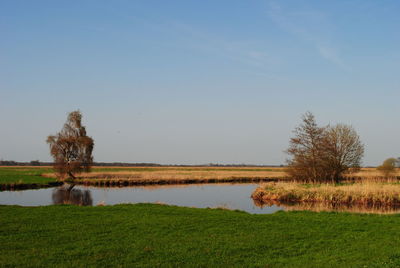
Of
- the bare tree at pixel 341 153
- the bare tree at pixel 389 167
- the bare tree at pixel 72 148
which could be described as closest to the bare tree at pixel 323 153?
the bare tree at pixel 341 153

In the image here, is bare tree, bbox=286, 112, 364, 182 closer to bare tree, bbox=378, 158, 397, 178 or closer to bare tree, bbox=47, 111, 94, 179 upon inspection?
bare tree, bbox=378, 158, 397, 178

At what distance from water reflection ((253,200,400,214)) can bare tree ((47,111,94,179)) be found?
34922 mm

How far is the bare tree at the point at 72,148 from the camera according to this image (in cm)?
5609

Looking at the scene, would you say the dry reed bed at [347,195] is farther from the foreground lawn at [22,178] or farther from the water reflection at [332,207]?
the foreground lawn at [22,178]

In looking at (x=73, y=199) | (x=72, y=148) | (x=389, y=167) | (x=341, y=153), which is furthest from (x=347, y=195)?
(x=72, y=148)

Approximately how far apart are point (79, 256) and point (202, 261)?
353 centimetres

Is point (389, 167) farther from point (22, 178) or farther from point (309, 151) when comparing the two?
point (22, 178)

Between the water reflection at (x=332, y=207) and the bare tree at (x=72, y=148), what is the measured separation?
34.9 m

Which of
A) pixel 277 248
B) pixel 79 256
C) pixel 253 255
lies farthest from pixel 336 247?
pixel 79 256

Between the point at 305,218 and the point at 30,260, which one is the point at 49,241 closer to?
the point at 30,260

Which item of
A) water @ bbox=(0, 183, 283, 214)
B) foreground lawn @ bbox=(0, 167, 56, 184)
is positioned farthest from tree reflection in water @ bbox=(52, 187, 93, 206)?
foreground lawn @ bbox=(0, 167, 56, 184)

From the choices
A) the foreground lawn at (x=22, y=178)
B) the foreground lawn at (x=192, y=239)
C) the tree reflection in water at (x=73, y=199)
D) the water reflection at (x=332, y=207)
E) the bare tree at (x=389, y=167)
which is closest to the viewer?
the foreground lawn at (x=192, y=239)

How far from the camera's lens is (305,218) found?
17.4 meters

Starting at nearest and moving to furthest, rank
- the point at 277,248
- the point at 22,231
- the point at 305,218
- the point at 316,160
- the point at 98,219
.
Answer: the point at 277,248, the point at 22,231, the point at 98,219, the point at 305,218, the point at 316,160
